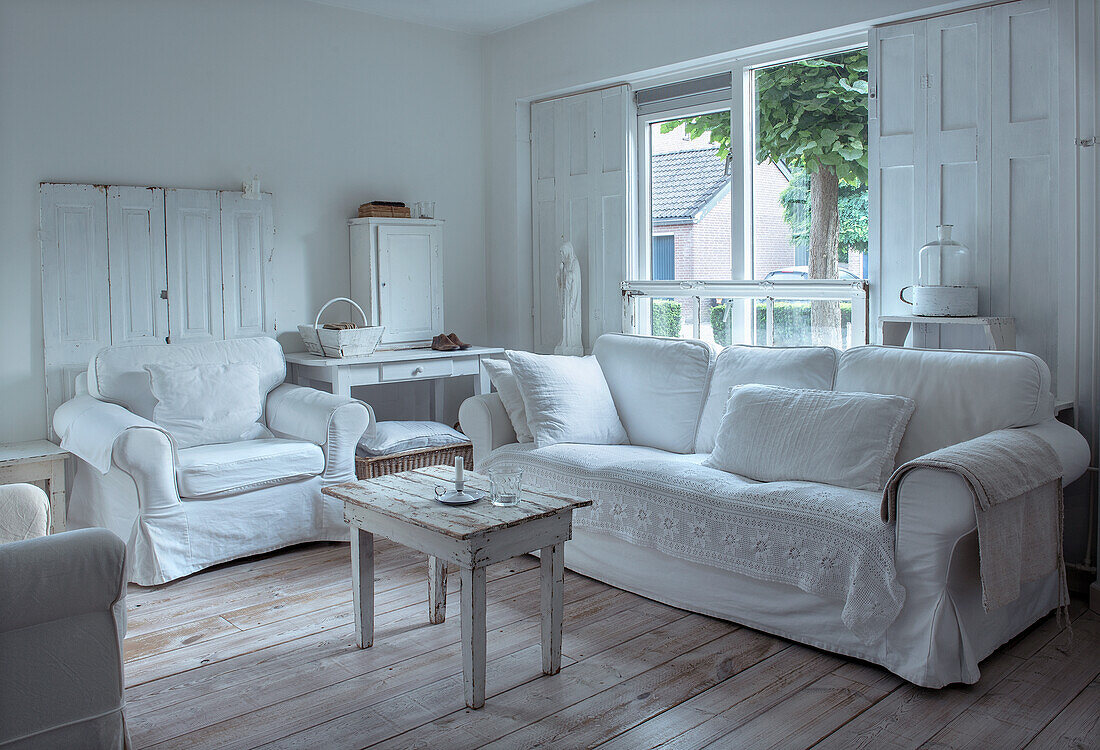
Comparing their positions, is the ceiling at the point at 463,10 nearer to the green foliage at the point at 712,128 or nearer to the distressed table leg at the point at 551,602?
the green foliage at the point at 712,128

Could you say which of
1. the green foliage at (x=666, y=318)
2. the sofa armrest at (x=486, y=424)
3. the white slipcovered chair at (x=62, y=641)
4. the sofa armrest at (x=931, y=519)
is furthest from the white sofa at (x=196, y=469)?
the sofa armrest at (x=931, y=519)

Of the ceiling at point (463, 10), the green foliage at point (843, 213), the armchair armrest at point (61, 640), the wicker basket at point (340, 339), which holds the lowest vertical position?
the armchair armrest at point (61, 640)

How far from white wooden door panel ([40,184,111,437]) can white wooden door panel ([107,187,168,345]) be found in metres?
0.04

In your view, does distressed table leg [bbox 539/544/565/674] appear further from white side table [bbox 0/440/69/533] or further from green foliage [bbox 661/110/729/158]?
green foliage [bbox 661/110/729/158]

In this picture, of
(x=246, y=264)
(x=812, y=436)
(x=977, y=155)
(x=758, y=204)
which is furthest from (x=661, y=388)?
(x=246, y=264)

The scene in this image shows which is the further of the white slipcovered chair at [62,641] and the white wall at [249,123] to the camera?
the white wall at [249,123]

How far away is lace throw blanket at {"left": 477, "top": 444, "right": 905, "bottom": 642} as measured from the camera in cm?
260

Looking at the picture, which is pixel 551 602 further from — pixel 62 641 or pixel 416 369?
pixel 416 369

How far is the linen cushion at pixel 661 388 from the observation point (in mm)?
3791

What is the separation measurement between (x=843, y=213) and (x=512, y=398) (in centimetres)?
163

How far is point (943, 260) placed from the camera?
11.4ft

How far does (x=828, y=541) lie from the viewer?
106 inches

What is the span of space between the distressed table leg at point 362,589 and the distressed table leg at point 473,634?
0.52 metres

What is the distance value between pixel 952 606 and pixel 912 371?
932 millimetres
